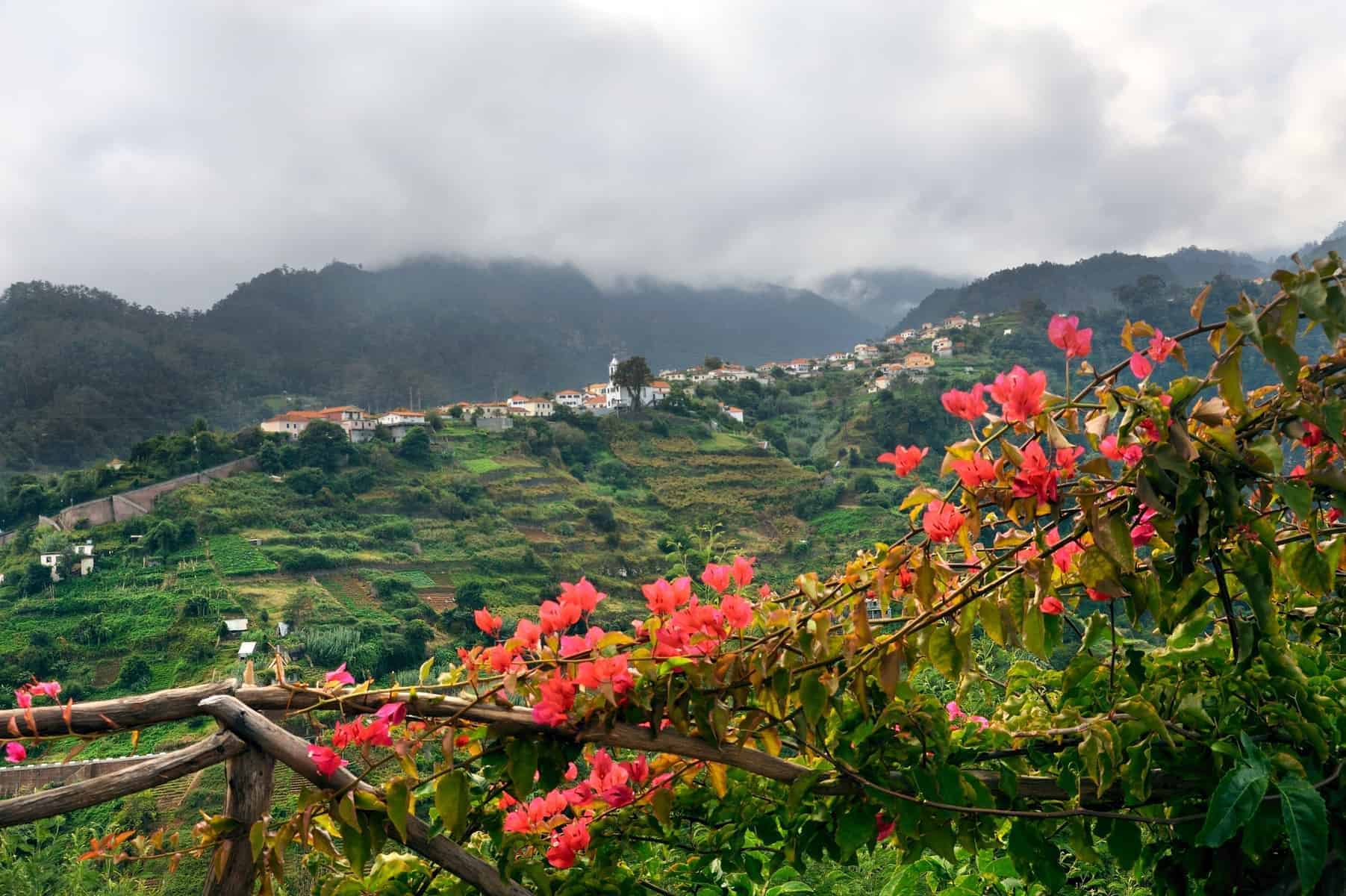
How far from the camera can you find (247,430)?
35.3 m

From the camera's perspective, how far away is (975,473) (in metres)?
0.87

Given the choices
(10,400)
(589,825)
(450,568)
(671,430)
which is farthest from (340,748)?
(10,400)

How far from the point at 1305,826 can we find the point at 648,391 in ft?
144

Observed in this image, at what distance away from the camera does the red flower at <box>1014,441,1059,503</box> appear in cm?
84

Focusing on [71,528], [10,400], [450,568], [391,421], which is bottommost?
[450,568]

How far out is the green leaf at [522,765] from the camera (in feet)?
3.11

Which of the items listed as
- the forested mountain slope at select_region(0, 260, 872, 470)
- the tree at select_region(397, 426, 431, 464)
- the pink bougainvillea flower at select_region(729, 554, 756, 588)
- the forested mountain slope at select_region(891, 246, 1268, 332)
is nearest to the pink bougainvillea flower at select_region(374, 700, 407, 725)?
the pink bougainvillea flower at select_region(729, 554, 756, 588)

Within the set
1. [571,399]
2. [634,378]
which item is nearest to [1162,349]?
[634,378]

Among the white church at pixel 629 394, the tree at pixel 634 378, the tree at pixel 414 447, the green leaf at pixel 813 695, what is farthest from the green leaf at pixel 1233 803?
the white church at pixel 629 394

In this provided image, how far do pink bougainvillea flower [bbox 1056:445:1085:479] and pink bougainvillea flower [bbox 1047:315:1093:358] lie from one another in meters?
0.09

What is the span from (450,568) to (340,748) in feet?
91.2

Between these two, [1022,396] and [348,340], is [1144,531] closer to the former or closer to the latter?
[1022,396]

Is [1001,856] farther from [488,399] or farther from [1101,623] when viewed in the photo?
[488,399]

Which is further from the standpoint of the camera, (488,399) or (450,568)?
(488,399)
